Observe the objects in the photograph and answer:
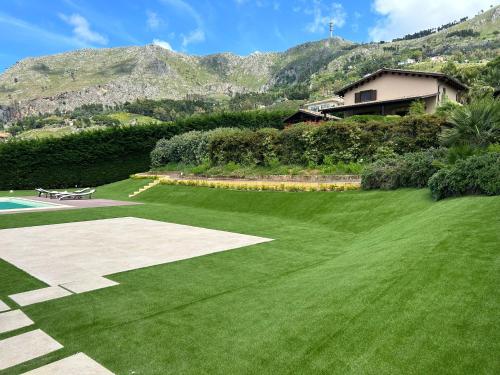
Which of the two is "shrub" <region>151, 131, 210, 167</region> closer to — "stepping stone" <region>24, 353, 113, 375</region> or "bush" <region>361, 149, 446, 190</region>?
"bush" <region>361, 149, 446, 190</region>

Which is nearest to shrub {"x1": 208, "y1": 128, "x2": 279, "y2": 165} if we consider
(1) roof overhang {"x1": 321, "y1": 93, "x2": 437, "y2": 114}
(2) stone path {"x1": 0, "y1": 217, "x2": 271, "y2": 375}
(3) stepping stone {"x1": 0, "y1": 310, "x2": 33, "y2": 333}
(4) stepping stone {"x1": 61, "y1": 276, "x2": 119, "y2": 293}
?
(2) stone path {"x1": 0, "y1": 217, "x2": 271, "y2": 375}

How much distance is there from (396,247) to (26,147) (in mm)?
33432

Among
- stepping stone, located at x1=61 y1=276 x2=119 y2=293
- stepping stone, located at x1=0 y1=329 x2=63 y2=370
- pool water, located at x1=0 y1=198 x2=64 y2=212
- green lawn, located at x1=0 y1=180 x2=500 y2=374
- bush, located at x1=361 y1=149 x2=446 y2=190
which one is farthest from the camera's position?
pool water, located at x1=0 y1=198 x2=64 y2=212

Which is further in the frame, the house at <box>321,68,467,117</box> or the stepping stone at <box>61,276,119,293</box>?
the house at <box>321,68,467,117</box>

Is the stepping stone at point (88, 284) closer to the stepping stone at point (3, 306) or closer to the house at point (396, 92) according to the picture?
the stepping stone at point (3, 306)

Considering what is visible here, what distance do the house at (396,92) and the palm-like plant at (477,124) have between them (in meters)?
19.9

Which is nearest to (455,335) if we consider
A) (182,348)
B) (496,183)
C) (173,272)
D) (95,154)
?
(182,348)

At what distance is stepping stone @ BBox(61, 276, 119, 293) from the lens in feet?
21.4

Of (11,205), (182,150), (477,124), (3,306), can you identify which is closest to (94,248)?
(3,306)

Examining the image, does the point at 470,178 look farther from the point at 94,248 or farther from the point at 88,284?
the point at 94,248

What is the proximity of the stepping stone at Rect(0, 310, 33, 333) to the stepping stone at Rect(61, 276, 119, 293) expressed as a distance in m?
1.02

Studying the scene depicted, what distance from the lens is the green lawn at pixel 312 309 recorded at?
3531mm

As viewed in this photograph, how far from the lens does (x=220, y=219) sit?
14523 mm

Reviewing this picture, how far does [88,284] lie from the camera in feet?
22.3
